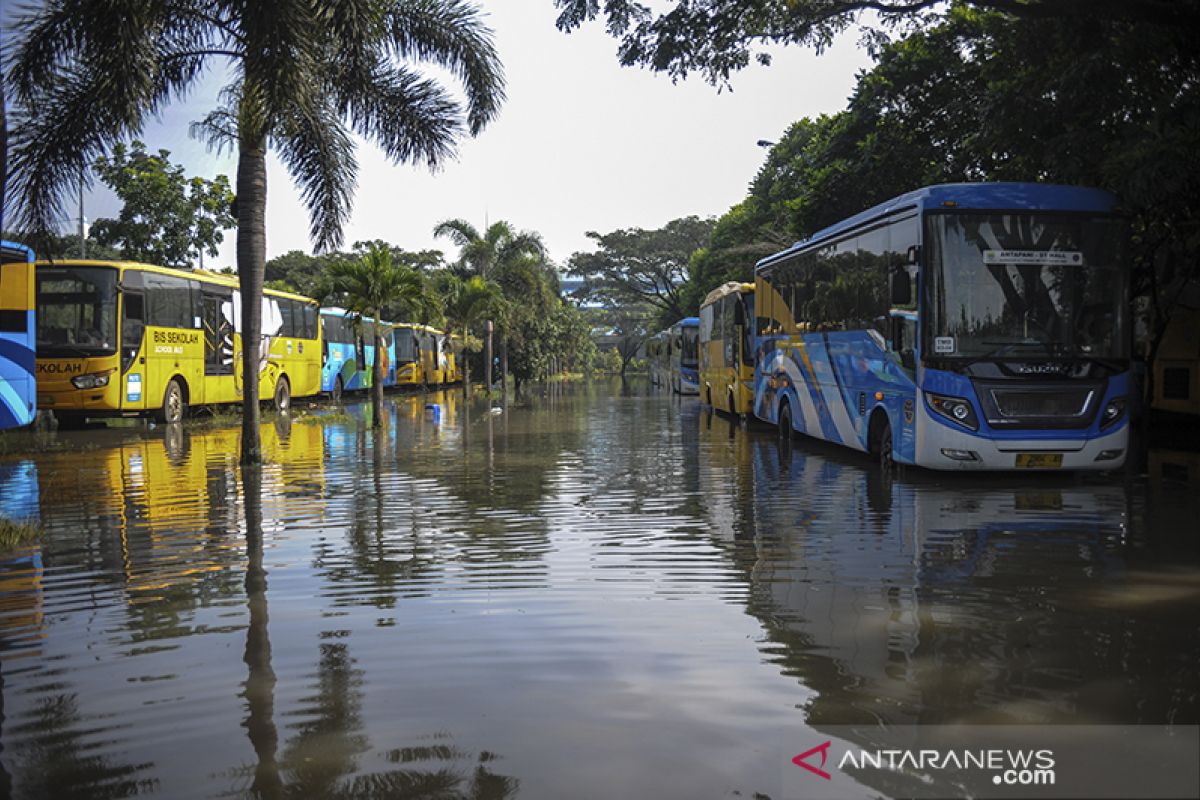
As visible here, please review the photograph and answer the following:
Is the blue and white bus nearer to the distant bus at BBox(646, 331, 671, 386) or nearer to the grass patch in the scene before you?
the grass patch

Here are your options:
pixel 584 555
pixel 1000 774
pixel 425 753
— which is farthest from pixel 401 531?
pixel 1000 774

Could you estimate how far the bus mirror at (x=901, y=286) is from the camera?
1291cm

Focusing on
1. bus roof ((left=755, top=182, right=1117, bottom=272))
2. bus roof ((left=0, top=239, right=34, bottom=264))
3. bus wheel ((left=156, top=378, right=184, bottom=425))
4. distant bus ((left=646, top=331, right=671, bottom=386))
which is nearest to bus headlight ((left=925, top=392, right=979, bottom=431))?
bus roof ((left=755, top=182, right=1117, bottom=272))

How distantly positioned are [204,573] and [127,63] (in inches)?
297

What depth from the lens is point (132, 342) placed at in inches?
897

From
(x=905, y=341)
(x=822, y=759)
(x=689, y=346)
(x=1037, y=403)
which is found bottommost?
(x=822, y=759)

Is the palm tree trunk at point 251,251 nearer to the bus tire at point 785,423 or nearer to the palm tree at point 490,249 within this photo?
the bus tire at point 785,423

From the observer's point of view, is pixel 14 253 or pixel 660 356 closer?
pixel 14 253

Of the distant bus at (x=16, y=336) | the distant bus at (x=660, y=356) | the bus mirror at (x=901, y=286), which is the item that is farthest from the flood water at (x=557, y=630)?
the distant bus at (x=660, y=356)

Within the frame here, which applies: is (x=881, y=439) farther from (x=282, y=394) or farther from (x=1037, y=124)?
(x=282, y=394)

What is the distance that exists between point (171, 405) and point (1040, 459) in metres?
19.4

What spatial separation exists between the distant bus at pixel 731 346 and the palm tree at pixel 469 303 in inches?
537

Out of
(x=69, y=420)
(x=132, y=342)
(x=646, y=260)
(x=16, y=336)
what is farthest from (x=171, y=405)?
(x=646, y=260)

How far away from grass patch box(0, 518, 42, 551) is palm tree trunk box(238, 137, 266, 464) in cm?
614
